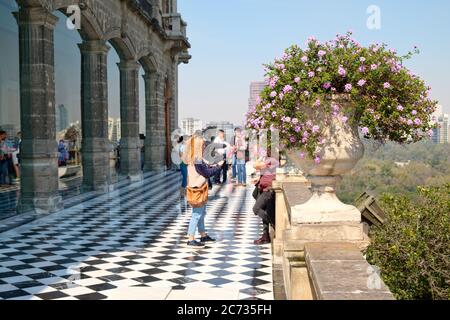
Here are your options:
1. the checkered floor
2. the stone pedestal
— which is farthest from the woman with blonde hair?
the stone pedestal

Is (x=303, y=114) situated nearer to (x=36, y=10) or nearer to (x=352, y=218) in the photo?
(x=352, y=218)

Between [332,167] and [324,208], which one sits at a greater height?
[332,167]

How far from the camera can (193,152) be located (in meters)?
7.85

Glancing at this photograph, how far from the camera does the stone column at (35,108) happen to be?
35.0 feet

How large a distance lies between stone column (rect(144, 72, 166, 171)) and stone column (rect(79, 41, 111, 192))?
7.59 m

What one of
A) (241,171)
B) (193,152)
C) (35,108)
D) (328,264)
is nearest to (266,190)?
(193,152)

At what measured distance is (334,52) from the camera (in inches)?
166

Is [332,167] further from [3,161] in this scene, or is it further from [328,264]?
[3,161]

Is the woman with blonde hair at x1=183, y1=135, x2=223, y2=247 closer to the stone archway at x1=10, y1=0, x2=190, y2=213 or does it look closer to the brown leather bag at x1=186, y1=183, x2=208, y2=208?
the brown leather bag at x1=186, y1=183, x2=208, y2=208

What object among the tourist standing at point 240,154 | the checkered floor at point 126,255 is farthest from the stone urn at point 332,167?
the tourist standing at point 240,154

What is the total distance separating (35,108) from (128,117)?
7.52 m

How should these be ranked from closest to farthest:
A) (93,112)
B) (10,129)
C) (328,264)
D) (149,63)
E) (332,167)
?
(328,264) < (332,167) < (93,112) < (10,129) < (149,63)

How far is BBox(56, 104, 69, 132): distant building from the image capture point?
15680mm
